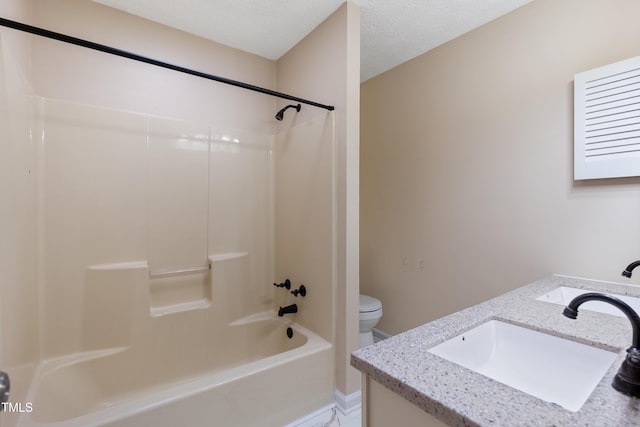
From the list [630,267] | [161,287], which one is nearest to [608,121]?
[630,267]

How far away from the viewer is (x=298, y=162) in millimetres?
2229

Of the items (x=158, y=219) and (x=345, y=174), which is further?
(x=158, y=219)

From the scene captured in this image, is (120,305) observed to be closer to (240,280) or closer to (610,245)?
(240,280)

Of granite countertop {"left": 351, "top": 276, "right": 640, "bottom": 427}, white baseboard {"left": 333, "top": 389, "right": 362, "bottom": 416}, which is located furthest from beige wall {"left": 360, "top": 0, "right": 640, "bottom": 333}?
white baseboard {"left": 333, "top": 389, "right": 362, "bottom": 416}

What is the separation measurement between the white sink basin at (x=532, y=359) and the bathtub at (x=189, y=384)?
1.05m

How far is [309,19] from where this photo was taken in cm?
199

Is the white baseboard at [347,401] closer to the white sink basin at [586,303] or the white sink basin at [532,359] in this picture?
the white sink basin at [532,359]

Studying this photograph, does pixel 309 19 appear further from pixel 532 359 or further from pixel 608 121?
pixel 532 359

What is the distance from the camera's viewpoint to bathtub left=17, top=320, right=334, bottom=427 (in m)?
1.32

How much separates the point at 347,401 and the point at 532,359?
3.86 feet

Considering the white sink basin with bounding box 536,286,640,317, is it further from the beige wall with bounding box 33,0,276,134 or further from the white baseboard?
the beige wall with bounding box 33,0,276,134

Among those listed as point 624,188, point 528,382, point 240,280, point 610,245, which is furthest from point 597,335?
point 240,280

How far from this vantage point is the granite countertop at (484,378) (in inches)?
22.5

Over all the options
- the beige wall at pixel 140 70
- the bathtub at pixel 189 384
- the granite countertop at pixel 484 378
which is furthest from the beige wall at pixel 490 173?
the beige wall at pixel 140 70
